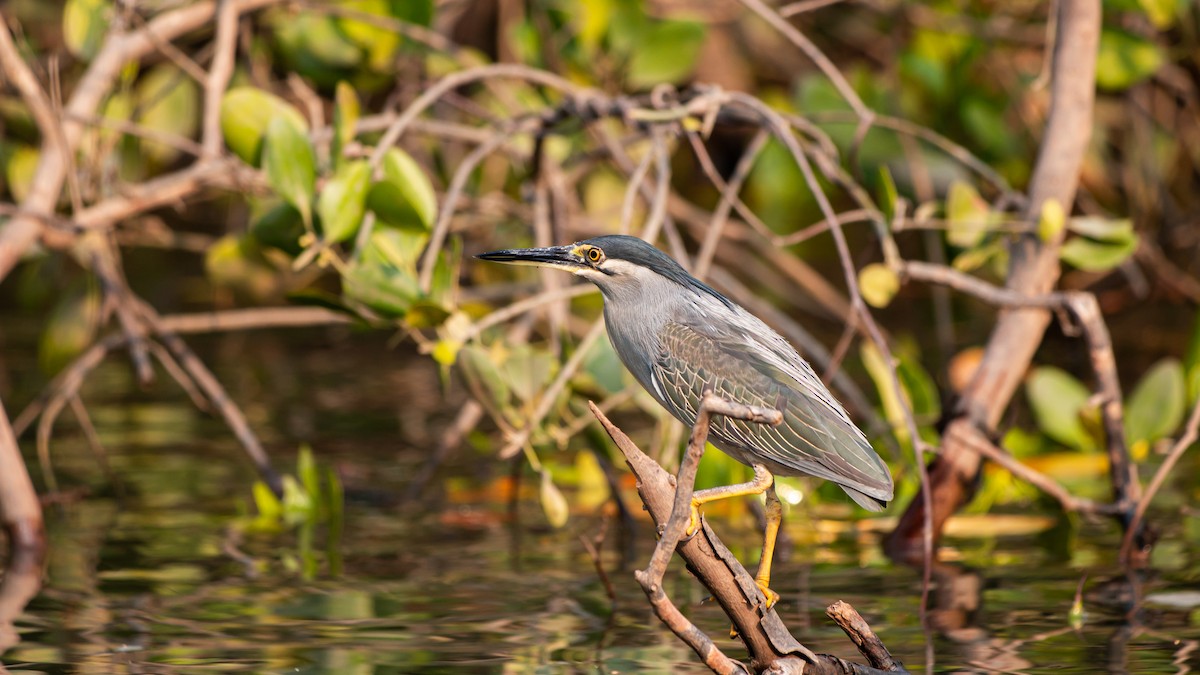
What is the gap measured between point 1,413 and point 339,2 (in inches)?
87.4

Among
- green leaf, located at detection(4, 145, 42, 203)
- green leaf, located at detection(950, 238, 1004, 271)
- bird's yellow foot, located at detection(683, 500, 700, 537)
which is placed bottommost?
bird's yellow foot, located at detection(683, 500, 700, 537)

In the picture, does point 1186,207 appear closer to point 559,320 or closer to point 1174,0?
point 1174,0

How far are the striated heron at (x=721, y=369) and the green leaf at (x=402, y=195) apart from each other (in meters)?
1.05

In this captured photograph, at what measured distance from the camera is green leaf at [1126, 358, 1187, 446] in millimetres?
5867

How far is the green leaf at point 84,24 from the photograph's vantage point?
19.8 ft

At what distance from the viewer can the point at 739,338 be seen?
397cm

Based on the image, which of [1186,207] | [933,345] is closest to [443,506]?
[933,345]

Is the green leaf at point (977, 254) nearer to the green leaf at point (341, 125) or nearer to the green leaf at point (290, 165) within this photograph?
the green leaf at point (341, 125)

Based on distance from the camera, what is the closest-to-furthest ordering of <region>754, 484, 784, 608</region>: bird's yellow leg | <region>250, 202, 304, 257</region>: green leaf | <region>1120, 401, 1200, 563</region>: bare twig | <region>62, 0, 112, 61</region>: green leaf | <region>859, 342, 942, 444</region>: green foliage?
<region>754, 484, 784, 608</region>: bird's yellow leg, <region>250, 202, 304, 257</region>: green leaf, <region>1120, 401, 1200, 563</region>: bare twig, <region>859, 342, 942, 444</region>: green foliage, <region>62, 0, 112, 61</region>: green leaf

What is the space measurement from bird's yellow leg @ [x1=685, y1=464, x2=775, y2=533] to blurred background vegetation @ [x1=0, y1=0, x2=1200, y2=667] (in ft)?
2.92

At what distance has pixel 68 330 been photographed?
20.0 feet

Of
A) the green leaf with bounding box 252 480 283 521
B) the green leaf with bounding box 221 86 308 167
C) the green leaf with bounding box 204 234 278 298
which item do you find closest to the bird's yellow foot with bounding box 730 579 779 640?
the green leaf with bounding box 221 86 308 167

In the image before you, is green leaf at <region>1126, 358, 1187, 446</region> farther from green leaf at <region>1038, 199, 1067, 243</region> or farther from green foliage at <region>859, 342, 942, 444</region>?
green leaf at <region>1038, 199, 1067, 243</region>

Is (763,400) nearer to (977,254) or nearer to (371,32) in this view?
(977,254)
